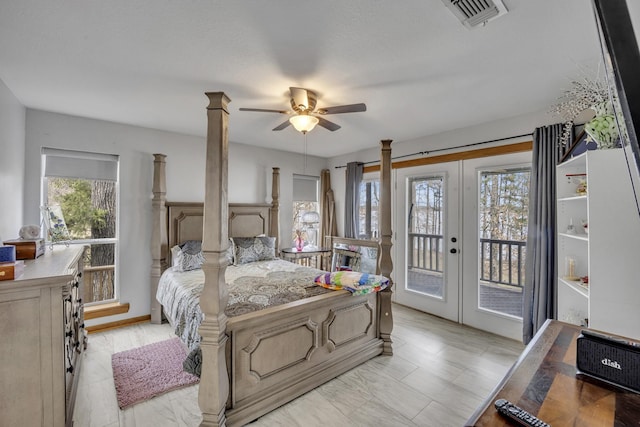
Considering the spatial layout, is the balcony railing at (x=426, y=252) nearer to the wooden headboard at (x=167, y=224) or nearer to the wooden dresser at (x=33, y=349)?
the wooden headboard at (x=167, y=224)

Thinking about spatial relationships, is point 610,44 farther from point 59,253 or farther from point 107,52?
point 59,253

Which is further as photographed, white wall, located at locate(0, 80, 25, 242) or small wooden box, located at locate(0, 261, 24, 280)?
white wall, located at locate(0, 80, 25, 242)

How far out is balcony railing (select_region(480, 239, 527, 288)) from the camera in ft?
11.0

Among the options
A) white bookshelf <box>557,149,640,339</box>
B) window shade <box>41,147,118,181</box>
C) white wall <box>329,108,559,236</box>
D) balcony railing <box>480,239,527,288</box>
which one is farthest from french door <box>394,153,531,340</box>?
window shade <box>41,147,118,181</box>

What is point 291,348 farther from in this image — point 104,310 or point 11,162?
point 11,162

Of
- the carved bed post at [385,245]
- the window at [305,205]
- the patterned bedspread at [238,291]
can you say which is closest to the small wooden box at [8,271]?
the patterned bedspread at [238,291]

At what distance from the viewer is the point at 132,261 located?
356 centimetres

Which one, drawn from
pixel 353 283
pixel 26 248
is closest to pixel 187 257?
pixel 26 248

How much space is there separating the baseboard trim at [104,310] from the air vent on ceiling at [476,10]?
432 cm

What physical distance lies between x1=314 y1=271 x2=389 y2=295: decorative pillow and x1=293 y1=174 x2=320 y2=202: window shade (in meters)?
2.79

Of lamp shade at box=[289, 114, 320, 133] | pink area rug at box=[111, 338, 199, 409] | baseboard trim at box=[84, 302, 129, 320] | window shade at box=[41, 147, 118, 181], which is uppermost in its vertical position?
lamp shade at box=[289, 114, 320, 133]

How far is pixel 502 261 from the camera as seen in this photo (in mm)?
3422

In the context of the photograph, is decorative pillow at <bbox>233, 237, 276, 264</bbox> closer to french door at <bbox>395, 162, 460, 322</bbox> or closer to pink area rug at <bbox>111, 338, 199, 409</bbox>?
pink area rug at <bbox>111, 338, 199, 409</bbox>

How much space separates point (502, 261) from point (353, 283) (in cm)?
213
